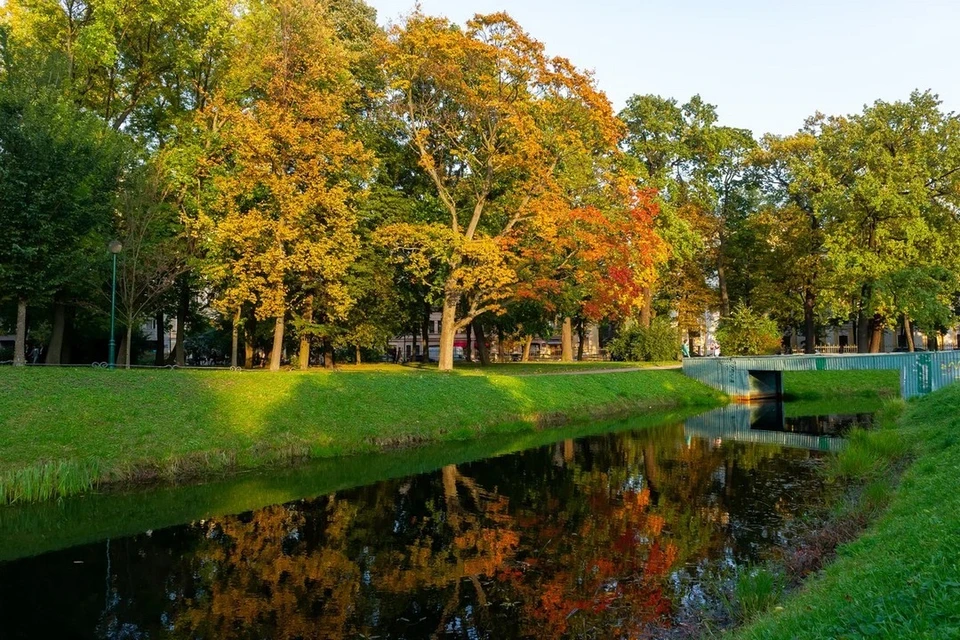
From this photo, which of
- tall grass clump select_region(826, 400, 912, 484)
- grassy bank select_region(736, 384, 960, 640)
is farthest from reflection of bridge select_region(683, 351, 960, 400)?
grassy bank select_region(736, 384, 960, 640)

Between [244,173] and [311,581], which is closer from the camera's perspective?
[311,581]

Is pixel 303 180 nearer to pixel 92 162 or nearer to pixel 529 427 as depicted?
pixel 92 162

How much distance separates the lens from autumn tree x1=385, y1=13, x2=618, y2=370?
1264 inches

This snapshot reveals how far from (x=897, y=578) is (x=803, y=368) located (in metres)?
34.3

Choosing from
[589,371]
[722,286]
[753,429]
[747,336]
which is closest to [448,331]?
[589,371]

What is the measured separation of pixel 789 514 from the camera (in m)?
13.4

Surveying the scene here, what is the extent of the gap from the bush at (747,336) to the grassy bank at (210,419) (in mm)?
23620

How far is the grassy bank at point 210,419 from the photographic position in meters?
15.5

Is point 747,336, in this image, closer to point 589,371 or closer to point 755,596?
point 589,371

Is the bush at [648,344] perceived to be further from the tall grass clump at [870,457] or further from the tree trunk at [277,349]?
the tall grass clump at [870,457]

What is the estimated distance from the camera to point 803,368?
123 ft

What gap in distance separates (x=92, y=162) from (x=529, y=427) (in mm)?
18852

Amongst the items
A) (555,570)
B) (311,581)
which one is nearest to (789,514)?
(555,570)

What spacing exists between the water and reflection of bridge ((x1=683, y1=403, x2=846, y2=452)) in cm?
525
